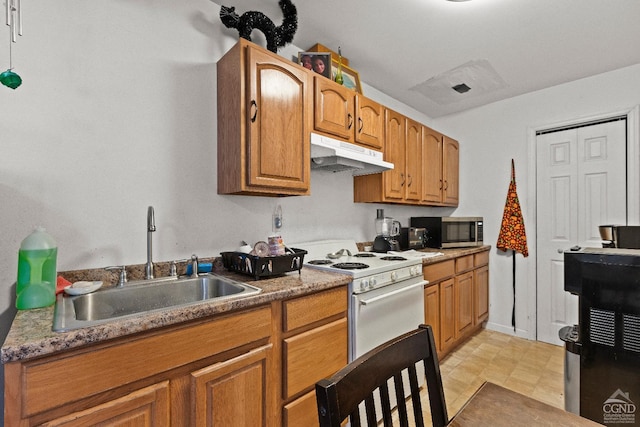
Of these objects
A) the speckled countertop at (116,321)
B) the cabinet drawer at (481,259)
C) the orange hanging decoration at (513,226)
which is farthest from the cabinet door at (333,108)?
the orange hanging decoration at (513,226)

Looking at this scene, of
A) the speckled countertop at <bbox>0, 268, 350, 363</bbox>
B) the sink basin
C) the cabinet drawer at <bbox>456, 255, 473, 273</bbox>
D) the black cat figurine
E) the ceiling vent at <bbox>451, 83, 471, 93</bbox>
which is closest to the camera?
the speckled countertop at <bbox>0, 268, 350, 363</bbox>

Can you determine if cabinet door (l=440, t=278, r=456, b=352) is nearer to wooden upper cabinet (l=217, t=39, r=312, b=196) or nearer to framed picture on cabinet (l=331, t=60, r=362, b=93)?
wooden upper cabinet (l=217, t=39, r=312, b=196)

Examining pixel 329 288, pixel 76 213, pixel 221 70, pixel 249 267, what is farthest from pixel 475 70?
pixel 76 213

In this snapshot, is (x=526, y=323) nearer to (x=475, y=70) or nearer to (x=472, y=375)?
(x=472, y=375)

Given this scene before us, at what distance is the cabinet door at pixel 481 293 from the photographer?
301 cm

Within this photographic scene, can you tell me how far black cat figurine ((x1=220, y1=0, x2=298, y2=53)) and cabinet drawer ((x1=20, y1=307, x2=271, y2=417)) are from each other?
151 centimetres

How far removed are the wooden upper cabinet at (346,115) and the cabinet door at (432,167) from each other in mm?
719

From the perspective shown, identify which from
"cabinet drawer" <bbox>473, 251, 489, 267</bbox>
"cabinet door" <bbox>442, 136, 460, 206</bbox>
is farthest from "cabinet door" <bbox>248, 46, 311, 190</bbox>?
"cabinet drawer" <bbox>473, 251, 489, 267</bbox>

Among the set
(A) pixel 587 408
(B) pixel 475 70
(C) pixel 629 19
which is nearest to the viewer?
(A) pixel 587 408

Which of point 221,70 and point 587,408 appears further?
point 221,70

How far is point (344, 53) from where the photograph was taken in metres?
2.33

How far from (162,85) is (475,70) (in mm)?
2419

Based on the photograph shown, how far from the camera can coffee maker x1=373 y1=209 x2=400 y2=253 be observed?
2615 millimetres

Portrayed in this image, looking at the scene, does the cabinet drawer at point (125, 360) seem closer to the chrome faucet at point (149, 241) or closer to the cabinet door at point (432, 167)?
the chrome faucet at point (149, 241)
